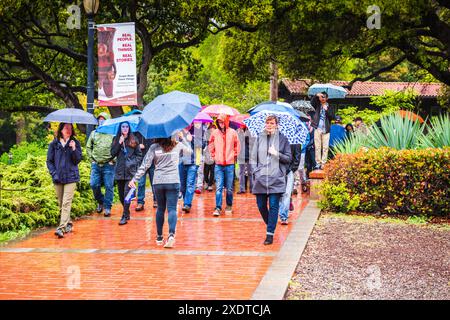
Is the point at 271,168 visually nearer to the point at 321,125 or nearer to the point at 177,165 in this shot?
the point at 177,165

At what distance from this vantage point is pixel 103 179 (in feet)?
40.7

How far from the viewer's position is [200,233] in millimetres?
10250

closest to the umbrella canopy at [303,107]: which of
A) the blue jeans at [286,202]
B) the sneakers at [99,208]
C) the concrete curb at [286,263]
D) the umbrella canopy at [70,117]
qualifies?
the blue jeans at [286,202]

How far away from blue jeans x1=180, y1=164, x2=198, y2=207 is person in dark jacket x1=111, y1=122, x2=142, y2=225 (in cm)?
142

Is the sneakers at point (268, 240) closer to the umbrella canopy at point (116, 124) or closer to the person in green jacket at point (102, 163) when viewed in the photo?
the umbrella canopy at point (116, 124)

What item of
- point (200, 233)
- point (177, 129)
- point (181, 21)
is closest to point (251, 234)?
point (200, 233)

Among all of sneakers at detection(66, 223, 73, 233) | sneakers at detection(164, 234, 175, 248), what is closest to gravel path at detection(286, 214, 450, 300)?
sneakers at detection(164, 234, 175, 248)

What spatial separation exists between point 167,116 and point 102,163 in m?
3.77

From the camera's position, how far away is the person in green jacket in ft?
39.8

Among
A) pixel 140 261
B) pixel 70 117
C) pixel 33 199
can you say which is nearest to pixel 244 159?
pixel 33 199

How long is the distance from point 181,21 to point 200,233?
15.4 meters

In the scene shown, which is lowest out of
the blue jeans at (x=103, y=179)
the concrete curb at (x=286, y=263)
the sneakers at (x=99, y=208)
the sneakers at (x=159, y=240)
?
the sneakers at (x=99, y=208)

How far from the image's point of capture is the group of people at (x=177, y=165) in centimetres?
904

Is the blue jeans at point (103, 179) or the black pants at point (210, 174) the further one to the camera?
the black pants at point (210, 174)
